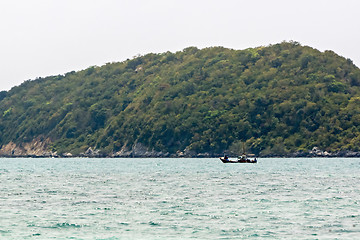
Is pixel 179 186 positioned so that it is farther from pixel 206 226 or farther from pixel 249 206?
pixel 206 226

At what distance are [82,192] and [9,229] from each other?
2173 centimetres

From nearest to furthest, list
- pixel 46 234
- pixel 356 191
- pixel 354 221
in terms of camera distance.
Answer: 1. pixel 46 234
2. pixel 354 221
3. pixel 356 191

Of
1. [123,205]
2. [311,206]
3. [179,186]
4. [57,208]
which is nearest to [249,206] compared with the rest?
[311,206]

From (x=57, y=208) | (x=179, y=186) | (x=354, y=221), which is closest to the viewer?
(x=354, y=221)

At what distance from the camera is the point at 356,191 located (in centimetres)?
5606

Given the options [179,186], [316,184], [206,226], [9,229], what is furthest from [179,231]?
[316,184]

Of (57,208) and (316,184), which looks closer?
(57,208)

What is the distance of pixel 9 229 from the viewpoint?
113ft

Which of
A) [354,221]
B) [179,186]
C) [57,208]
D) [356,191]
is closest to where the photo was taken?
[354,221]

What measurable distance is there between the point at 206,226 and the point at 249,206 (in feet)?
31.1

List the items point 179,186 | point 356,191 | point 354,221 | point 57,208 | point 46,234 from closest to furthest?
point 46,234, point 354,221, point 57,208, point 356,191, point 179,186

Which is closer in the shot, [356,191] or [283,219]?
[283,219]

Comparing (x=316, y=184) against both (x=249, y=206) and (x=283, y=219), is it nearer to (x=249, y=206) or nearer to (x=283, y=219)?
(x=249, y=206)

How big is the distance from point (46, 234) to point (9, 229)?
2.71m
